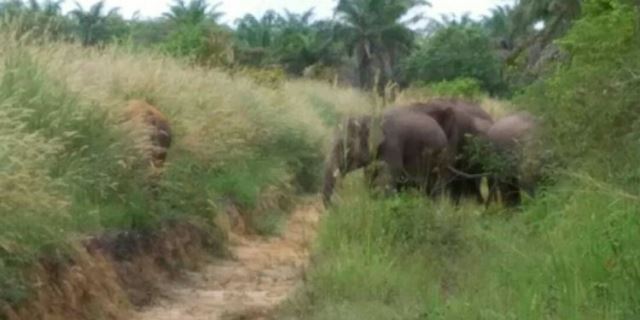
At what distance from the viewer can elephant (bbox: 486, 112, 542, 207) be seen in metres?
14.3

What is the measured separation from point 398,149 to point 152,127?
3466 millimetres

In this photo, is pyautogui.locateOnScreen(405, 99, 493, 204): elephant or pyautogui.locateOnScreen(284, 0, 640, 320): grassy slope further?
pyautogui.locateOnScreen(405, 99, 493, 204): elephant

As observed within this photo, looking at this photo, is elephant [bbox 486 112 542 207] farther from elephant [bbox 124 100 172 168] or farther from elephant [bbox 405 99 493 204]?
elephant [bbox 124 100 172 168]

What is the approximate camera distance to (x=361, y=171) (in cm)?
1576

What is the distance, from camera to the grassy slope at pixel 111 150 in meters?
9.83

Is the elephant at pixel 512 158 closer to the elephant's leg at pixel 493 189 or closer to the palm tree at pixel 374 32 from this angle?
the elephant's leg at pixel 493 189

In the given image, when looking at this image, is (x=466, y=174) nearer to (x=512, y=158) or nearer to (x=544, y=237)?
(x=512, y=158)

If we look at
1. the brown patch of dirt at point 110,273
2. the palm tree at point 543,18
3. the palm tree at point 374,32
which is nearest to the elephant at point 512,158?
the brown patch of dirt at point 110,273

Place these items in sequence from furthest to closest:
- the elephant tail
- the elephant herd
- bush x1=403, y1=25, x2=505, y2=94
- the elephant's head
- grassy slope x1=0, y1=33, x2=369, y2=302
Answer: bush x1=403, y1=25, x2=505, y2=94
the elephant tail
the elephant herd
the elephant's head
grassy slope x1=0, y1=33, x2=369, y2=302

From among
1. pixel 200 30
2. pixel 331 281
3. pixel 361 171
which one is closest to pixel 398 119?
pixel 361 171

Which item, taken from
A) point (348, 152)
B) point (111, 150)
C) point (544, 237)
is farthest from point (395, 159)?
point (544, 237)

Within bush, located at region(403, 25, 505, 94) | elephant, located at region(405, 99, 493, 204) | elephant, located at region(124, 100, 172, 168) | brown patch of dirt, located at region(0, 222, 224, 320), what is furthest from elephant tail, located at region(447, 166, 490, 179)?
bush, located at region(403, 25, 505, 94)

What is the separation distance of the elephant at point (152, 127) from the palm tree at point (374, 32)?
49779 millimetres

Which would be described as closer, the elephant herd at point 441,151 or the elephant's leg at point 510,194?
the elephant herd at point 441,151
